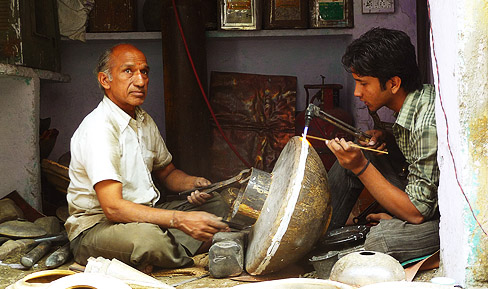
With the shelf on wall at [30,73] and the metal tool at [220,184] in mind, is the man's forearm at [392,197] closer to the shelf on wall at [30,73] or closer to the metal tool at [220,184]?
the metal tool at [220,184]

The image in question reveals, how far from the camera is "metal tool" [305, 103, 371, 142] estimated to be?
3.81 metres

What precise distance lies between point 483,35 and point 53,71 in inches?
167

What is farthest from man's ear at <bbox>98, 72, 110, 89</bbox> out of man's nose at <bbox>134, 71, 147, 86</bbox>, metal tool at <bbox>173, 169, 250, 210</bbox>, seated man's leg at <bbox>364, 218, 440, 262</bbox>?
seated man's leg at <bbox>364, 218, 440, 262</bbox>

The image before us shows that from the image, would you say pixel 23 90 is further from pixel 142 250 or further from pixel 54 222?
pixel 142 250

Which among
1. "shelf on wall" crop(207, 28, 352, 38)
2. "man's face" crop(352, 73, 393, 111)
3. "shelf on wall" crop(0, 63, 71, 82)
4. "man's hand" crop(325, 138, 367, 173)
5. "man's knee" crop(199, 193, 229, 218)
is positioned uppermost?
"shelf on wall" crop(207, 28, 352, 38)

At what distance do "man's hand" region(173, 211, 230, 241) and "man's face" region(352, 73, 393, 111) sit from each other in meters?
1.18

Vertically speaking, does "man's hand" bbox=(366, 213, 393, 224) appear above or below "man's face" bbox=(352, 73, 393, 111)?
below

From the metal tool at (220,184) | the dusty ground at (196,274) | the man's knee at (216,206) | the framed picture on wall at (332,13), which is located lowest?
the dusty ground at (196,274)

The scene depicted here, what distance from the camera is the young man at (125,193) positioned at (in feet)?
12.3

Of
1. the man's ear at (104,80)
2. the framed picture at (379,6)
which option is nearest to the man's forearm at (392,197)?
the man's ear at (104,80)

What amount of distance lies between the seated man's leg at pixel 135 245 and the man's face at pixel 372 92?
1515mm

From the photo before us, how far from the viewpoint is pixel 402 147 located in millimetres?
3619

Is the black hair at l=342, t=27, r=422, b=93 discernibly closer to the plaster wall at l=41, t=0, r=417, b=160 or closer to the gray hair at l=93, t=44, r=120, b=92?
the gray hair at l=93, t=44, r=120, b=92

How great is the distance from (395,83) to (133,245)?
187 cm
